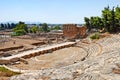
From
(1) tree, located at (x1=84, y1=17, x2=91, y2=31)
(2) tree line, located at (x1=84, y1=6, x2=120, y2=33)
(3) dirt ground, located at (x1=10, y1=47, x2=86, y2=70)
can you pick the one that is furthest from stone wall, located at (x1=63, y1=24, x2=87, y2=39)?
(3) dirt ground, located at (x1=10, y1=47, x2=86, y2=70)

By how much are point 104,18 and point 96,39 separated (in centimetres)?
789

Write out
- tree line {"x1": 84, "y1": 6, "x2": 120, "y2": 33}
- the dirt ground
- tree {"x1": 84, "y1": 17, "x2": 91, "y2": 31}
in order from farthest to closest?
tree {"x1": 84, "y1": 17, "x2": 91, "y2": 31}, tree line {"x1": 84, "y1": 6, "x2": 120, "y2": 33}, the dirt ground

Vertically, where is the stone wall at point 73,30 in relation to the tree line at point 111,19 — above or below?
below

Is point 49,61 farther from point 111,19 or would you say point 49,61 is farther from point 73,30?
point 73,30

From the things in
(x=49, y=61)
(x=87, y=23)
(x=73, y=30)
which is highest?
(x=87, y=23)

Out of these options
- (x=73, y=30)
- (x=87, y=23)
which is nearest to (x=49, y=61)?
(x=87, y=23)

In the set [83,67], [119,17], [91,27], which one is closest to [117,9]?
[119,17]

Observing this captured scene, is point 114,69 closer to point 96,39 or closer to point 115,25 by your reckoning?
point 96,39

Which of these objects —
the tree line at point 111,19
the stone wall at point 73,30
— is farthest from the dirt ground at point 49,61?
the stone wall at point 73,30

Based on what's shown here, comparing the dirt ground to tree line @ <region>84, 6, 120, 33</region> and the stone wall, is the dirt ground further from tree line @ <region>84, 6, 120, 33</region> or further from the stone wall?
the stone wall

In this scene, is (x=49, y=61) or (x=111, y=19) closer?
(x=49, y=61)

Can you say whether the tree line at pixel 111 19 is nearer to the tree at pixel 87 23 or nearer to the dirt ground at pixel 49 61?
the tree at pixel 87 23

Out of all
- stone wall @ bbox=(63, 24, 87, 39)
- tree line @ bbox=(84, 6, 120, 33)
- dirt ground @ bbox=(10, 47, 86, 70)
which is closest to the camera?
dirt ground @ bbox=(10, 47, 86, 70)

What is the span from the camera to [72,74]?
23.1 feet
